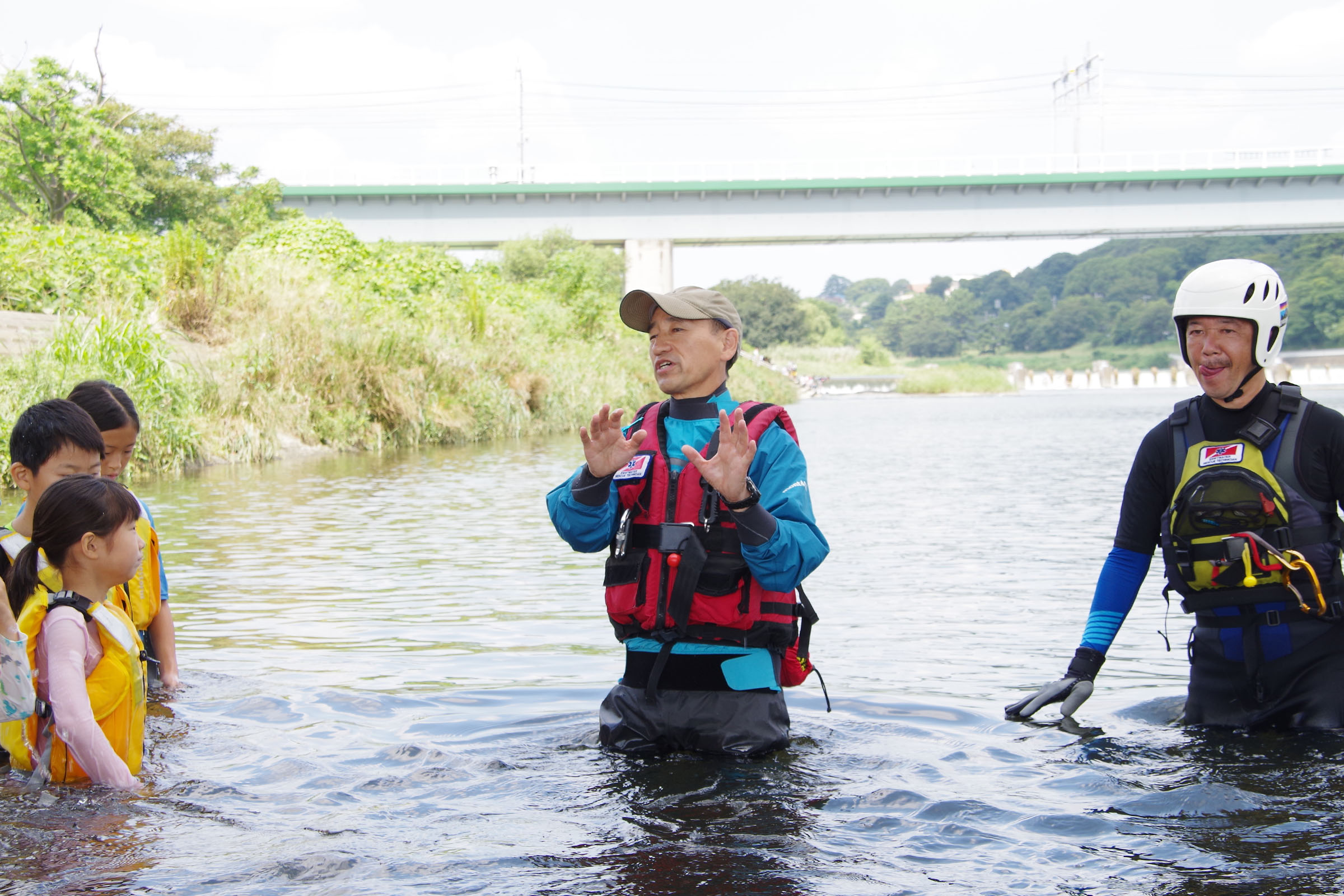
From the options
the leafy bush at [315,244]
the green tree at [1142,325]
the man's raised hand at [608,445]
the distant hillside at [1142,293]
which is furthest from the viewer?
the green tree at [1142,325]

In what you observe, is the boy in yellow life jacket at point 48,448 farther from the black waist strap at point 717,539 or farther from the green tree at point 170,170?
the green tree at point 170,170

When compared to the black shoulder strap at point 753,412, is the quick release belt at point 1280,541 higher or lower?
lower

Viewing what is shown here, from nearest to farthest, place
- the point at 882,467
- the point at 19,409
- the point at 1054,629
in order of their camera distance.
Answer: the point at 1054,629 → the point at 19,409 → the point at 882,467

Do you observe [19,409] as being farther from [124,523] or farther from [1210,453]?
[1210,453]

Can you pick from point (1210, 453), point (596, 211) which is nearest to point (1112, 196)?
point (596, 211)

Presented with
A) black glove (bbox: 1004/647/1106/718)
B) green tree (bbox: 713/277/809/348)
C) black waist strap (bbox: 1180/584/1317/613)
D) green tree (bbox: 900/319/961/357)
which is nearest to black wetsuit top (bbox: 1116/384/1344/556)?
black waist strap (bbox: 1180/584/1317/613)

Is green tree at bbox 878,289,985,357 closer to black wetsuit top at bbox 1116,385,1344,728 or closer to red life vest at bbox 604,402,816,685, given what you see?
black wetsuit top at bbox 1116,385,1344,728

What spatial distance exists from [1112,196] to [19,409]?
49485 millimetres

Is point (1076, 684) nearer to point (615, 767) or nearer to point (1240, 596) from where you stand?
point (1240, 596)

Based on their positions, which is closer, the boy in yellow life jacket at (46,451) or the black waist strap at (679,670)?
the black waist strap at (679,670)

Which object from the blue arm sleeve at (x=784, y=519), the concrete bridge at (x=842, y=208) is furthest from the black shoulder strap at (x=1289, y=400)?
the concrete bridge at (x=842, y=208)

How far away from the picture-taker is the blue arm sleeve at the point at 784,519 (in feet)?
12.8

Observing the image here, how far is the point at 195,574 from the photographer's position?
9789 mm

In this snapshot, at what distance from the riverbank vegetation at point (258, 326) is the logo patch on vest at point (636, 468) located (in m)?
12.6
